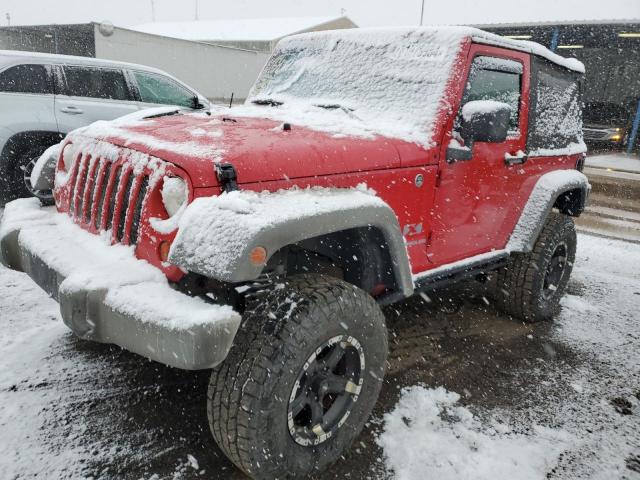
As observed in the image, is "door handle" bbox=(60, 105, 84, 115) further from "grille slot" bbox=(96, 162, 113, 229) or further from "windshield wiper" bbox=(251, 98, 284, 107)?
"grille slot" bbox=(96, 162, 113, 229)

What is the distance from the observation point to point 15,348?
3020 mm

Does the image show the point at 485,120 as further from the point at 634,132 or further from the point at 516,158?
the point at 634,132

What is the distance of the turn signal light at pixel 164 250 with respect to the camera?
6.41ft

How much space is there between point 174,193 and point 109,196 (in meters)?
0.51

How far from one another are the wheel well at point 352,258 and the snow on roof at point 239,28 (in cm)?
3447

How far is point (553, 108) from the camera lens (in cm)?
369

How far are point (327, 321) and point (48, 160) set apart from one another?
78.5 inches

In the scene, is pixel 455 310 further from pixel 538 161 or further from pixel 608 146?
pixel 608 146

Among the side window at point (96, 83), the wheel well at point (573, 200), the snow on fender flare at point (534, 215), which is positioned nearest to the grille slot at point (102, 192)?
the snow on fender flare at point (534, 215)

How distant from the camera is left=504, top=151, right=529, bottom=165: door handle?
3.14m

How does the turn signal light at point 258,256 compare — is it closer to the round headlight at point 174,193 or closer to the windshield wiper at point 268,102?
the round headlight at point 174,193

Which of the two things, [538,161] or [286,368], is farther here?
[538,161]

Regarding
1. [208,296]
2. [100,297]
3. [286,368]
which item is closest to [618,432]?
[286,368]

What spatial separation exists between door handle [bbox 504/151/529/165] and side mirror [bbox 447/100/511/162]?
0.52m
